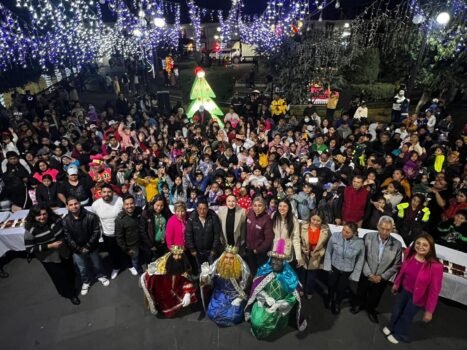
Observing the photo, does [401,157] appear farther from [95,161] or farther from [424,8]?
[424,8]

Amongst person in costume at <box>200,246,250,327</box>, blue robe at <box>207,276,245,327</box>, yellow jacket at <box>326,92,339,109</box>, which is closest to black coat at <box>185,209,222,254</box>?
person in costume at <box>200,246,250,327</box>

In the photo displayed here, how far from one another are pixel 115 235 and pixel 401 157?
253 inches

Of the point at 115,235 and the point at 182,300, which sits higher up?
the point at 115,235

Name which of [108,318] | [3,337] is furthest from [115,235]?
[3,337]

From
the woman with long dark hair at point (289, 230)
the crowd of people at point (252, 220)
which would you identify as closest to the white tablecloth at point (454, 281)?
the crowd of people at point (252, 220)

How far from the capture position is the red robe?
13.9 feet

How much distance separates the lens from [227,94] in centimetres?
1698

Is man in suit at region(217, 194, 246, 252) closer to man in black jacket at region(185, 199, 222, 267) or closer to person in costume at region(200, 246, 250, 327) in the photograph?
man in black jacket at region(185, 199, 222, 267)

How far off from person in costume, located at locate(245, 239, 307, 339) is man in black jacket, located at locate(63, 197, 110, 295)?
254 cm

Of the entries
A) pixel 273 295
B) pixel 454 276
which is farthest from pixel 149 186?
pixel 454 276

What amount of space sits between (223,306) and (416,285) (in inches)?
96.5

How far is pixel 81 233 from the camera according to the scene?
458 cm

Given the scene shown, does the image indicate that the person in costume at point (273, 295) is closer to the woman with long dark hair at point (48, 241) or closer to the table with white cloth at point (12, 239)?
the woman with long dark hair at point (48, 241)

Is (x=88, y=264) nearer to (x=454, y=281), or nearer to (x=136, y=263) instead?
(x=136, y=263)
